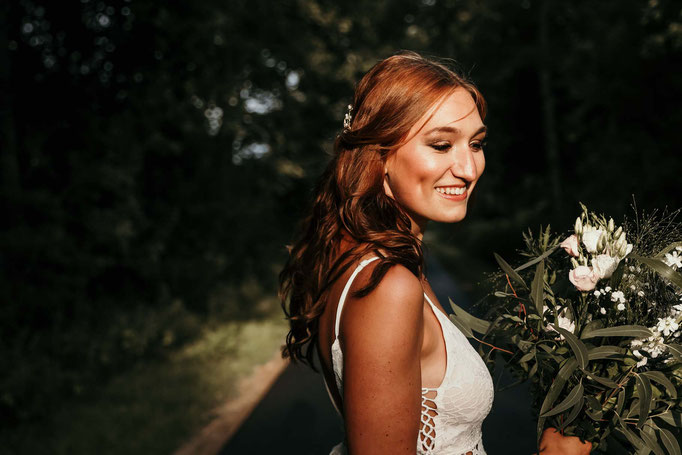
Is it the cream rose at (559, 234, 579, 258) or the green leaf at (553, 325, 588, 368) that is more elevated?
the cream rose at (559, 234, 579, 258)

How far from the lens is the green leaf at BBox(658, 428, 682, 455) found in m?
1.78

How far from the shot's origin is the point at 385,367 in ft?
5.29

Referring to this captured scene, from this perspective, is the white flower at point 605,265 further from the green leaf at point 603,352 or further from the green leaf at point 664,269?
the green leaf at point 603,352

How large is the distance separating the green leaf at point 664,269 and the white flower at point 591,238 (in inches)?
6.3

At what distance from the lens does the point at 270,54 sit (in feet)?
51.3

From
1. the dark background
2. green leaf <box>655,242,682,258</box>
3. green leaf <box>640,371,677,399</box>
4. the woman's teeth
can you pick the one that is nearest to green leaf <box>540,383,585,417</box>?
green leaf <box>640,371,677,399</box>

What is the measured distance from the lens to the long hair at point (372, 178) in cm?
194

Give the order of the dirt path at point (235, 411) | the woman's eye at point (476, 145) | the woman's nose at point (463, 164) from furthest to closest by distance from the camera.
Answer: the dirt path at point (235, 411) → the woman's eye at point (476, 145) → the woman's nose at point (463, 164)

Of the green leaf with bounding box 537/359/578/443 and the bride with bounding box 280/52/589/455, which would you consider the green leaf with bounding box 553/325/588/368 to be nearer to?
the green leaf with bounding box 537/359/578/443

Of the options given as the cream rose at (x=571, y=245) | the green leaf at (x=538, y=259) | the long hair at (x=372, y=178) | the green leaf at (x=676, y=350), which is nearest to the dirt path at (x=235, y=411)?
the long hair at (x=372, y=178)

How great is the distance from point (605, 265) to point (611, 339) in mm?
270

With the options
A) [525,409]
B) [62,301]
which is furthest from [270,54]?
[525,409]

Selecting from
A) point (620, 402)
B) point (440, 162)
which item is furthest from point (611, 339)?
point (440, 162)

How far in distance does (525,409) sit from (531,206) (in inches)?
683
